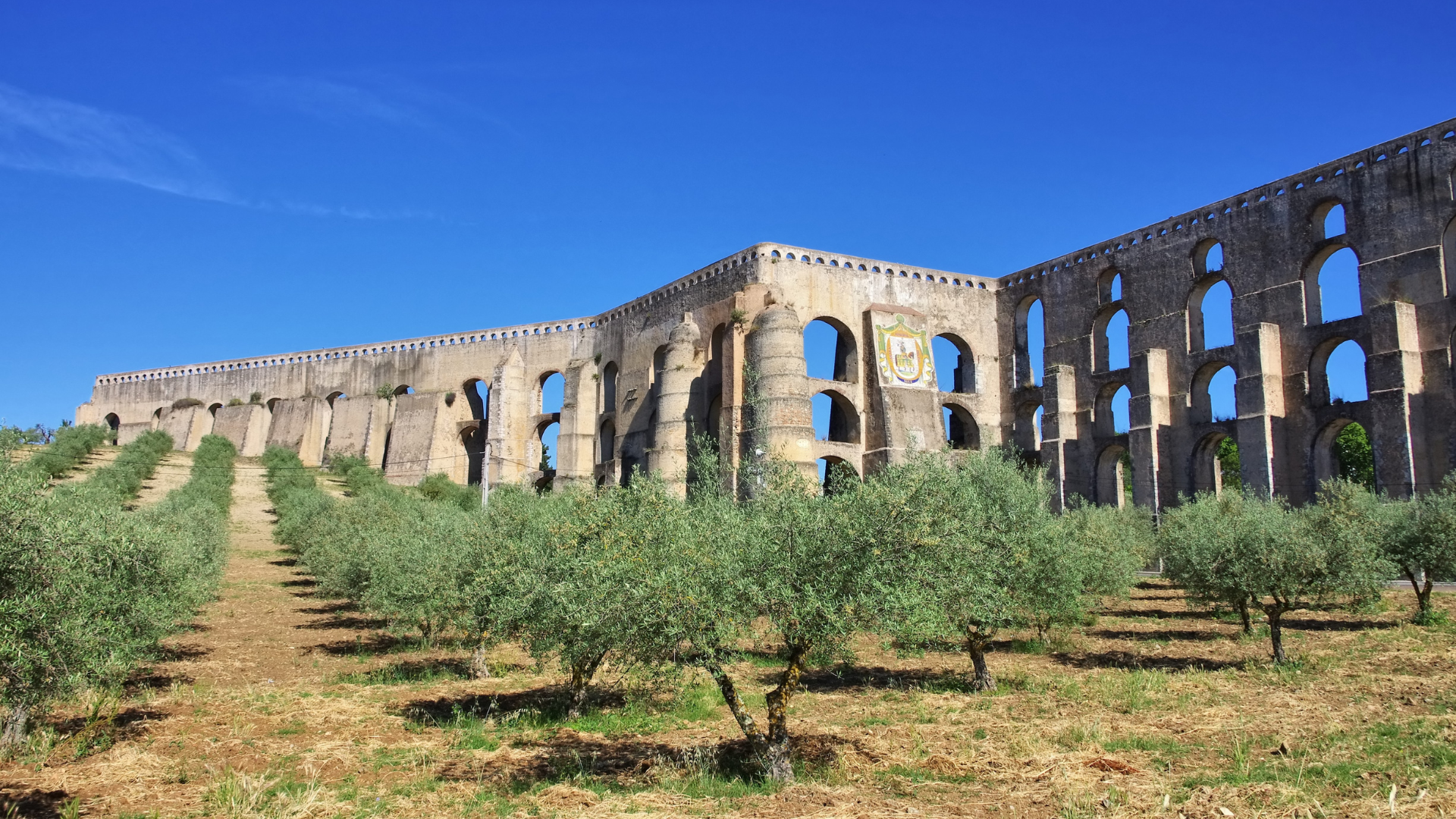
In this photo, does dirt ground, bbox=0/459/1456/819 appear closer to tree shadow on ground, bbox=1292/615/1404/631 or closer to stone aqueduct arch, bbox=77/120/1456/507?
tree shadow on ground, bbox=1292/615/1404/631

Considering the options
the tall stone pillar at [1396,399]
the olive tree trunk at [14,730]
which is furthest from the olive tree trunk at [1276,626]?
the olive tree trunk at [14,730]

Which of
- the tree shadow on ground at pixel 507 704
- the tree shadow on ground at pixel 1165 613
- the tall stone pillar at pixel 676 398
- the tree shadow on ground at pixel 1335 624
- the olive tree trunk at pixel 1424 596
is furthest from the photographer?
the tall stone pillar at pixel 676 398

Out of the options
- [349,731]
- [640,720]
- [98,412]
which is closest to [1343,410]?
[640,720]

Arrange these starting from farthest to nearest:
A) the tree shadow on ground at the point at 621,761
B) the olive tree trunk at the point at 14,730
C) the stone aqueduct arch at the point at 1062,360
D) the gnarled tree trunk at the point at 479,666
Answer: the stone aqueduct arch at the point at 1062,360 < the gnarled tree trunk at the point at 479,666 < the olive tree trunk at the point at 14,730 < the tree shadow on ground at the point at 621,761

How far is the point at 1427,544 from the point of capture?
17047mm

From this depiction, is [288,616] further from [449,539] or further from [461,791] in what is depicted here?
[461,791]

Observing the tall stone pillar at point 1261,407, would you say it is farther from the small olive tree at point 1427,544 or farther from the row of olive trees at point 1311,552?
the small olive tree at point 1427,544

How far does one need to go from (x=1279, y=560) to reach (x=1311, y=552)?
0.45 m

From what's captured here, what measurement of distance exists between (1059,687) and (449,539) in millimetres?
9149

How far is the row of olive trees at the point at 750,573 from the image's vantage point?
27.6ft

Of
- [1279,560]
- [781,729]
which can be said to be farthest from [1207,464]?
[781,729]

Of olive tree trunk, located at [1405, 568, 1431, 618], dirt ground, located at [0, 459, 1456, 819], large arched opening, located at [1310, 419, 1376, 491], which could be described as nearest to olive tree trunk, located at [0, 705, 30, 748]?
dirt ground, located at [0, 459, 1456, 819]

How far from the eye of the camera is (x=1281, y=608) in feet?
46.3

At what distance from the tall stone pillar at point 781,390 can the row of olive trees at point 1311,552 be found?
421 inches
